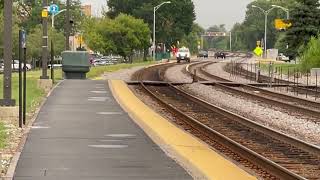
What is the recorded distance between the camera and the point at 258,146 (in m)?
15.4

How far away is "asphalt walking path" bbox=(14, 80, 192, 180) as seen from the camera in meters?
10.5

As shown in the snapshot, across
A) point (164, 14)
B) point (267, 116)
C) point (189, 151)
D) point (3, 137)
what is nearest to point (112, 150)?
point (189, 151)

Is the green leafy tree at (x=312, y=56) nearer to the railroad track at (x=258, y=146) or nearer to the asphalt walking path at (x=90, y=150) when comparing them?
the railroad track at (x=258, y=146)

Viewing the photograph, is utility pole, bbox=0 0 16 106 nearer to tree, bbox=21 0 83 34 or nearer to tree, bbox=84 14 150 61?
tree, bbox=84 14 150 61

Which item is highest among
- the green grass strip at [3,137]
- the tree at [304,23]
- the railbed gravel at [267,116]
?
the tree at [304,23]

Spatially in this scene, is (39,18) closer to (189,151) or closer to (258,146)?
(258,146)

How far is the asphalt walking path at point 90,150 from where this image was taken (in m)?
10.5

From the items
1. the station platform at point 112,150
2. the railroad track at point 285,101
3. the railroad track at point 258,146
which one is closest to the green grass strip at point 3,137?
the station platform at point 112,150

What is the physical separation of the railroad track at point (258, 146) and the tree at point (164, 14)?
96.8 m

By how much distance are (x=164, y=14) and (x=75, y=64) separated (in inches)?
3164

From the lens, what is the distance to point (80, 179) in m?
9.94

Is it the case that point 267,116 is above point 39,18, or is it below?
below

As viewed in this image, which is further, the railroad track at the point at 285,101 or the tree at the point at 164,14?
the tree at the point at 164,14

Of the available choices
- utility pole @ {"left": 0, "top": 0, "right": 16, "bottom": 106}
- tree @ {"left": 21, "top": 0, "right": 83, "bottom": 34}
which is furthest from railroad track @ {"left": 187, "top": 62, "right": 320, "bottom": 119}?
tree @ {"left": 21, "top": 0, "right": 83, "bottom": 34}
